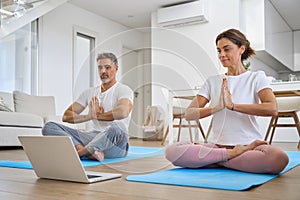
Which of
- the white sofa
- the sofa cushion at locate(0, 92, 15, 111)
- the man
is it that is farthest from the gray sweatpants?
the sofa cushion at locate(0, 92, 15, 111)

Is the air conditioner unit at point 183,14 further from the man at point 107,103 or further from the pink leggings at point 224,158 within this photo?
the man at point 107,103

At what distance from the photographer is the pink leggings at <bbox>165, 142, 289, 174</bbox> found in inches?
64.3

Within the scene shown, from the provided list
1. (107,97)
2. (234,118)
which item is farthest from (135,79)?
(234,118)

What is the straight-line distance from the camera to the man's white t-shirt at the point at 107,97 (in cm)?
151

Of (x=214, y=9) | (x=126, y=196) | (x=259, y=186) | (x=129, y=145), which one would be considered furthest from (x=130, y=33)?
(x=214, y=9)

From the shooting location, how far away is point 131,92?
1535 mm

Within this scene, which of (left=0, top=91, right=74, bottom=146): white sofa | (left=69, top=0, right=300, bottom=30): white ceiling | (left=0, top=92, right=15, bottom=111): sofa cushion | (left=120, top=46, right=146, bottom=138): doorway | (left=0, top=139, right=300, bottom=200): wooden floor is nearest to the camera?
(left=0, top=139, right=300, bottom=200): wooden floor

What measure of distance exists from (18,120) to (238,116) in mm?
2982

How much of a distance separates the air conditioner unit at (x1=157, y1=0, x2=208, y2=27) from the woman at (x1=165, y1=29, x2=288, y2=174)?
402 cm

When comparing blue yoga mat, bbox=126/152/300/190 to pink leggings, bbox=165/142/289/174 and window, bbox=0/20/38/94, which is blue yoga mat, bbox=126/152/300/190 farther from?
window, bbox=0/20/38/94

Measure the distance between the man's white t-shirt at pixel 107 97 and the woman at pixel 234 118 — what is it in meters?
0.30

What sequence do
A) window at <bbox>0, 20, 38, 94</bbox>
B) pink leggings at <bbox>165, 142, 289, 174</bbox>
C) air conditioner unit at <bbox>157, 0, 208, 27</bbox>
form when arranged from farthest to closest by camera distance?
air conditioner unit at <bbox>157, 0, 208, 27</bbox> → window at <bbox>0, 20, 38, 94</bbox> → pink leggings at <bbox>165, 142, 289, 174</bbox>

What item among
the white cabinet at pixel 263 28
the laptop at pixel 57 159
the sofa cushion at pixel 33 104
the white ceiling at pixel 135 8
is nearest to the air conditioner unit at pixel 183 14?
the white ceiling at pixel 135 8

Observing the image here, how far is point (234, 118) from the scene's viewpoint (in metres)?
1.78
